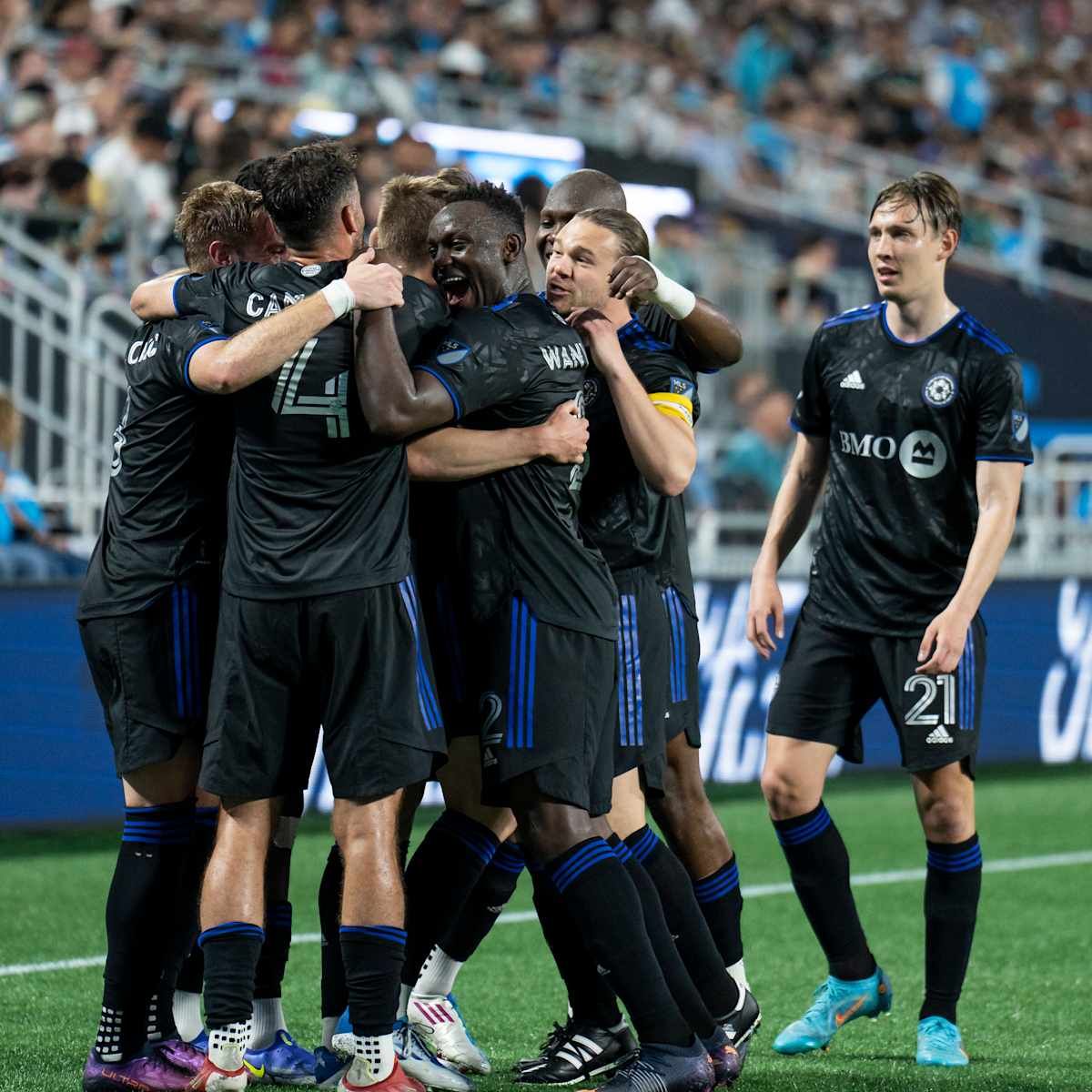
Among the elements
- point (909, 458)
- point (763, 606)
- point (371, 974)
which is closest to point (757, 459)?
point (763, 606)

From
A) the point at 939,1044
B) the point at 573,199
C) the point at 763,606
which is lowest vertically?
the point at 939,1044

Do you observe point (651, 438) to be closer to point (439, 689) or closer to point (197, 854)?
point (439, 689)

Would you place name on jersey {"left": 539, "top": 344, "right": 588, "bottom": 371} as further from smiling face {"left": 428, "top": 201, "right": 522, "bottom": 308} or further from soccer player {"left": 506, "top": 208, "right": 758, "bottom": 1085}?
smiling face {"left": 428, "top": 201, "right": 522, "bottom": 308}

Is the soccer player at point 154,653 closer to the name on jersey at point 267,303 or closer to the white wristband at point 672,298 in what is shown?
the name on jersey at point 267,303

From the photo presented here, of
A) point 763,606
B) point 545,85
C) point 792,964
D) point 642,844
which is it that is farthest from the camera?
point 545,85

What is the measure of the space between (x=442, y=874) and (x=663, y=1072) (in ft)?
2.75

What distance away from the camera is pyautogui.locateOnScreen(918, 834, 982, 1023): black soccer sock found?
16.4ft

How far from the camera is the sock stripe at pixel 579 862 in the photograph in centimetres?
401

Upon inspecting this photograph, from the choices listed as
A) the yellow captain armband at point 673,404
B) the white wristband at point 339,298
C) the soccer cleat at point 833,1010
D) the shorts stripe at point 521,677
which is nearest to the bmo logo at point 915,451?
the yellow captain armband at point 673,404

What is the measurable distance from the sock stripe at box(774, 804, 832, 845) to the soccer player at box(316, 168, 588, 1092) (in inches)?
33.5

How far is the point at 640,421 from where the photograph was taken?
4.25 meters

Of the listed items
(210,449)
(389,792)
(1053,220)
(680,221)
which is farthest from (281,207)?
(1053,220)

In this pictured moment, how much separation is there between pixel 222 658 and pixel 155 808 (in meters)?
0.52

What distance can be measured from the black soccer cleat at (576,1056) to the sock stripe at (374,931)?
793 millimetres
